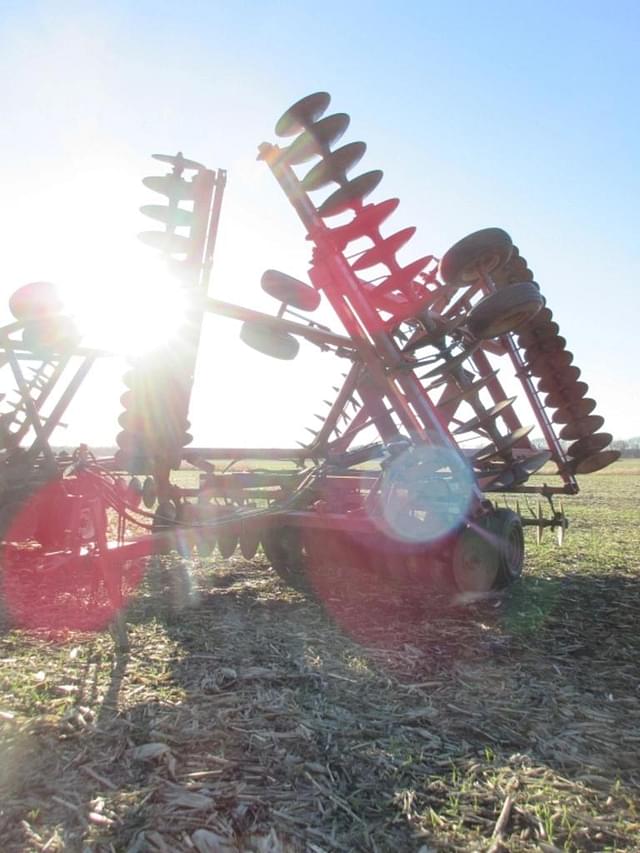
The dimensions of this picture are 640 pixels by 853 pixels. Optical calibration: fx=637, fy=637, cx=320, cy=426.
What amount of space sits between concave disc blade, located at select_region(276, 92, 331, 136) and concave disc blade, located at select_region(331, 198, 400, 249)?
1202mm

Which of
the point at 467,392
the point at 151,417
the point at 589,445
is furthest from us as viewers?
the point at 589,445

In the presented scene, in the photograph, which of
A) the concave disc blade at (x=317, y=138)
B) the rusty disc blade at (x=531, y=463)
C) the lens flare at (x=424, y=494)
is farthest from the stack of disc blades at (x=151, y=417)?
the rusty disc blade at (x=531, y=463)

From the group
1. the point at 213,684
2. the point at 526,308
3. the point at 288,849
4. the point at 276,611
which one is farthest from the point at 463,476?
the point at 288,849

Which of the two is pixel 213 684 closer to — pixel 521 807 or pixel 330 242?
pixel 521 807

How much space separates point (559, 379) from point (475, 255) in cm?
227

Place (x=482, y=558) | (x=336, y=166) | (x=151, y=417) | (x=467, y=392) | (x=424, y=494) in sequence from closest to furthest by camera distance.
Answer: (x=482, y=558), (x=151, y=417), (x=424, y=494), (x=467, y=392), (x=336, y=166)

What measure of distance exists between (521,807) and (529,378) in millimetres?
6850

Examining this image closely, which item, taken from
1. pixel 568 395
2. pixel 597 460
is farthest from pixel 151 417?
pixel 597 460

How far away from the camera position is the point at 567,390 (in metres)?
8.62

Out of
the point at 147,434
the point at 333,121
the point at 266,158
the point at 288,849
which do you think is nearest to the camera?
the point at 288,849

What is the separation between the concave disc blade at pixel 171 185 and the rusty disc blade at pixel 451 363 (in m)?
3.25

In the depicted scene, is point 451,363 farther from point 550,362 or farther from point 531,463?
point 550,362

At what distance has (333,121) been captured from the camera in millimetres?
7461

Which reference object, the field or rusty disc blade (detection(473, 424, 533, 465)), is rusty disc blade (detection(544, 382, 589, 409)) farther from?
the field
